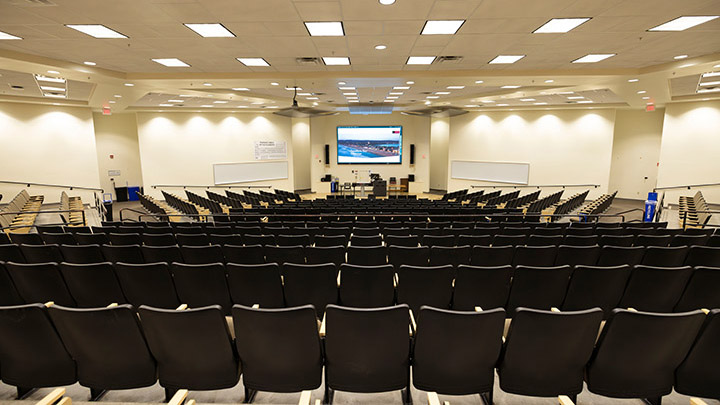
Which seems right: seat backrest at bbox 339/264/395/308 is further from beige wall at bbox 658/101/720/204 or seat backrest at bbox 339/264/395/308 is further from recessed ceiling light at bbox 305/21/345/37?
beige wall at bbox 658/101/720/204

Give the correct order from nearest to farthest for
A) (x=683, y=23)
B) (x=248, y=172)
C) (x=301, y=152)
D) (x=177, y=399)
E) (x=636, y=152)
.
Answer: (x=177, y=399) < (x=683, y=23) < (x=636, y=152) < (x=248, y=172) < (x=301, y=152)

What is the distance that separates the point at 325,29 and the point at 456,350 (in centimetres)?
580

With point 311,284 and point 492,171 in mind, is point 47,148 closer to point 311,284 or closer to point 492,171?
point 311,284

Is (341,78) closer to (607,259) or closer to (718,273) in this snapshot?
(607,259)

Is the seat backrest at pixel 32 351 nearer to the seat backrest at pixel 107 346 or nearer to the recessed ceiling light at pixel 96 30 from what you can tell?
the seat backrest at pixel 107 346

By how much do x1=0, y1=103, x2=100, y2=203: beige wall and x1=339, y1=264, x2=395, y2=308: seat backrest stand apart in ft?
54.9

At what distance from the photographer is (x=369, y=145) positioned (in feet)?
71.1

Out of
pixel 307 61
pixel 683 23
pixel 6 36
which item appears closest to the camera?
pixel 683 23

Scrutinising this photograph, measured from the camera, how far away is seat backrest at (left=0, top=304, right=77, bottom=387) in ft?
7.29

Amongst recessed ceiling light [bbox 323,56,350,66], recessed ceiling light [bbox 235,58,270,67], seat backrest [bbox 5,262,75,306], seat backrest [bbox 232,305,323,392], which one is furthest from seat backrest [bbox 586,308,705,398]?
recessed ceiling light [bbox 235,58,270,67]

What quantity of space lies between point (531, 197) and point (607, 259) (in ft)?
Answer: 38.6

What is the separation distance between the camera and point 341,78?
400 inches

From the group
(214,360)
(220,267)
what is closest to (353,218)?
(220,267)

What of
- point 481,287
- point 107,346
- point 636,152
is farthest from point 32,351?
point 636,152
